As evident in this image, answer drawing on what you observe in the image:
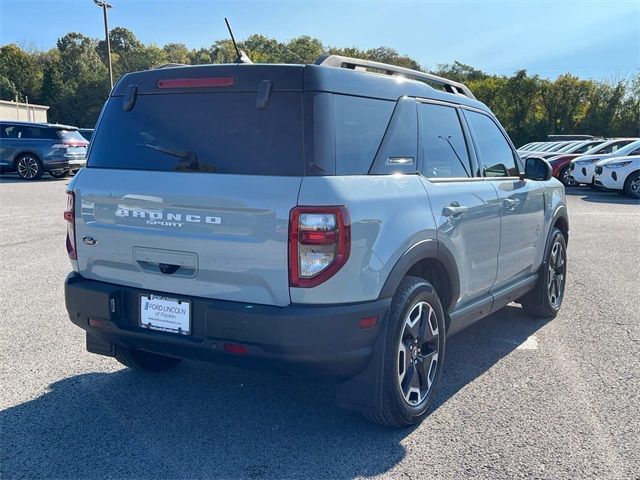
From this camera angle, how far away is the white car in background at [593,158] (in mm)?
17734

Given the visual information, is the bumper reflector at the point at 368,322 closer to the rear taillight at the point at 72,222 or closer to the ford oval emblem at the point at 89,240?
the ford oval emblem at the point at 89,240

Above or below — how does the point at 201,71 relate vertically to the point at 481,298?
above

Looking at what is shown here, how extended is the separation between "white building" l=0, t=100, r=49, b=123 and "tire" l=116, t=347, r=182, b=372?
121 ft

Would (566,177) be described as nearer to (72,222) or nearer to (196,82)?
(196,82)

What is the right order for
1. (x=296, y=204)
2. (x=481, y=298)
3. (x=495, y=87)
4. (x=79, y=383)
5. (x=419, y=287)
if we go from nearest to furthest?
(x=296, y=204) → (x=419, y=287) → (x=79, y=383) → (x=481, y=298) → (x=495, y=87)

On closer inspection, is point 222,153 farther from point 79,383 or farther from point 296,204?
point 79,383

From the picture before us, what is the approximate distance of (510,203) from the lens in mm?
4574

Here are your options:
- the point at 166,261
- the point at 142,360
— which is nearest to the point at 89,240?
the point at 166,261

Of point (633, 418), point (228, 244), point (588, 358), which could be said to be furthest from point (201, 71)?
point (588, 358)

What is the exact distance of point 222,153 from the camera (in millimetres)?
3113

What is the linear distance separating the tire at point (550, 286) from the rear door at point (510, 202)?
0.80ft

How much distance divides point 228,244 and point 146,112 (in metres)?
1.00

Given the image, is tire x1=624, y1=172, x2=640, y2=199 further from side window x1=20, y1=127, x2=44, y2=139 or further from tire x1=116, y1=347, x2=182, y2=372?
side window x1=20, y1=127, x2=44, y2=139

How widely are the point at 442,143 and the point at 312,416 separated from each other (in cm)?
192
